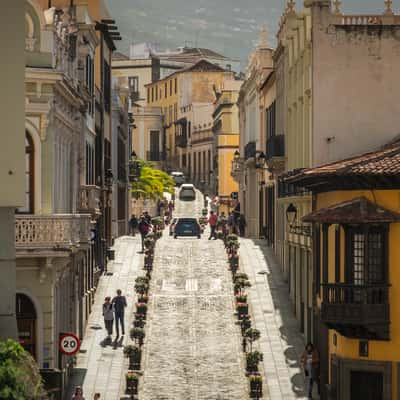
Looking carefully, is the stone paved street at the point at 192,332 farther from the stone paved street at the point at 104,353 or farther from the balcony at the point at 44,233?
the balcony at the point at 44,233

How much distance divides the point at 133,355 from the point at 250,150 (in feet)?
113

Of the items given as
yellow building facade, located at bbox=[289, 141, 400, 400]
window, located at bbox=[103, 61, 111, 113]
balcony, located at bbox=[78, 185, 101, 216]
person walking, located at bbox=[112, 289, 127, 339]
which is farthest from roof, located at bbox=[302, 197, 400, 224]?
window, located at bbox=[103, 61, 111, 113]

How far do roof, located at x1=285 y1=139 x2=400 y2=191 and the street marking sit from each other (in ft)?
44.5

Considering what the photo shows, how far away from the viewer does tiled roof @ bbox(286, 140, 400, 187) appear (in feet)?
113

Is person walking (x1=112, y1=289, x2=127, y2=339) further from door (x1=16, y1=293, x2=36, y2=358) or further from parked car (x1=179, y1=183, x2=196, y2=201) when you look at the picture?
parked car (x1=179, y1=183, x2=196, y2=201)

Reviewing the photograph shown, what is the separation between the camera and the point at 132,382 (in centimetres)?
3669

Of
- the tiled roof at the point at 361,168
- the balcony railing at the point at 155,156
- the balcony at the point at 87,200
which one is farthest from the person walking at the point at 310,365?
the balcony railing at the point at 155,156

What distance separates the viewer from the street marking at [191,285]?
51.8 meters

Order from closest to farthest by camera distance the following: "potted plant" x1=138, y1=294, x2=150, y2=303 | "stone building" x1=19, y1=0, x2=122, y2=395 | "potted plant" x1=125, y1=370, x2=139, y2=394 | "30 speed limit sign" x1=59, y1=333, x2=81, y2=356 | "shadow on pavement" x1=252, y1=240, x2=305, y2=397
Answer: "30 speed limit sign" x1=59, y1=333, x2=81, y2=356, "stone building" x1=19, y1=0, x2=122, y2=395, "potted plant" x1=125, y1=370, x2=139, y2=394, "shadow on pavement" x1=252, y1=240, x2=305, y2=397, "potted plant" x1=138, y1=294, x2=150, y2=303

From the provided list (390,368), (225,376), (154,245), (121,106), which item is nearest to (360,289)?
(390,368)

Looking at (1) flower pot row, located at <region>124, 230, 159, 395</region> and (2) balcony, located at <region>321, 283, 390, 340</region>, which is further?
(1) flower pot row, located at <region>124, 230, 159, 395</region>

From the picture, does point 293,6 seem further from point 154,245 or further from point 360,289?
point 360,289

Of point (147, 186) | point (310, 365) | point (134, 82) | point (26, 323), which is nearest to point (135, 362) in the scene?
point (310, 365)

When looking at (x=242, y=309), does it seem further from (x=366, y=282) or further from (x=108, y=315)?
(x=366, y=282)
